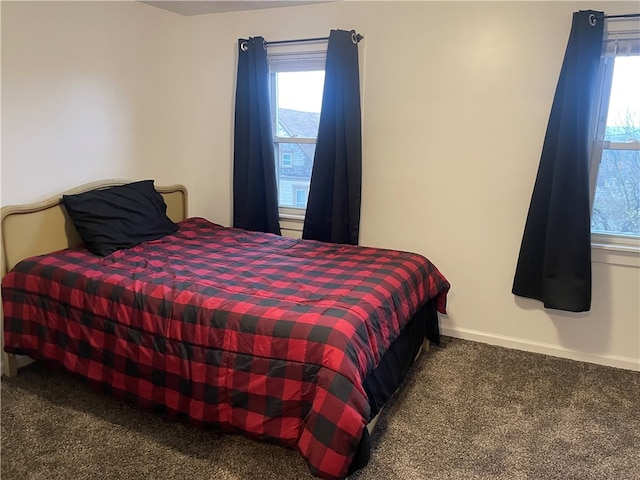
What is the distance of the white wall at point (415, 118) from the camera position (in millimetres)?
2619

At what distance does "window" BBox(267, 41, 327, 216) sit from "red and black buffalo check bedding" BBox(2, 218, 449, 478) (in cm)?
87

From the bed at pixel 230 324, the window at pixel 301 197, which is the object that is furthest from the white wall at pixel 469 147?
the window at pixel 301 197

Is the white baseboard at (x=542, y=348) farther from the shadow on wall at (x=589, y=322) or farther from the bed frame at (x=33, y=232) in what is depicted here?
the bed frame at (x=33, y=232)

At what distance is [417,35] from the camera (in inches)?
114

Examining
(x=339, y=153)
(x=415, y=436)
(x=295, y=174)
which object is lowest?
(x=415, y=436)

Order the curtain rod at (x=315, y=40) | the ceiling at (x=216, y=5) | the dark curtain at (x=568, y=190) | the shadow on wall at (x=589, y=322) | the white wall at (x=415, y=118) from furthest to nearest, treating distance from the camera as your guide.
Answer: the ceiling at (x=216, y=5) → the curtain rod at (x=315, y=40) → the shadow on wall at (x=589, y=322) → the white wall at (x=415, y=118) → the dark curtain at (x=568, y=190)

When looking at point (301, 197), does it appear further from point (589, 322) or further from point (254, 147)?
point (589, 322)

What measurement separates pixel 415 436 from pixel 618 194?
1.76m

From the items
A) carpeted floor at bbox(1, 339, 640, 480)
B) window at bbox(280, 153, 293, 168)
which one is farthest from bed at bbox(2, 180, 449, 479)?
window at bbox(280, 153, 293, 168)

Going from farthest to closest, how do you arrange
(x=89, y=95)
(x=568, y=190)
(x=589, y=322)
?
(x=89, y=95) → (x=589, y=322) → (x=568, y=190)

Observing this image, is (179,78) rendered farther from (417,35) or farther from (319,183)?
(417,35)

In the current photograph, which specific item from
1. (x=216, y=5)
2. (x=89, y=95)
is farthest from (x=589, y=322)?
(x=89, y=95)

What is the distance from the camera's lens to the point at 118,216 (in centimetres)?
281

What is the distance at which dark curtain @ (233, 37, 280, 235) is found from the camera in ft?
10.8
